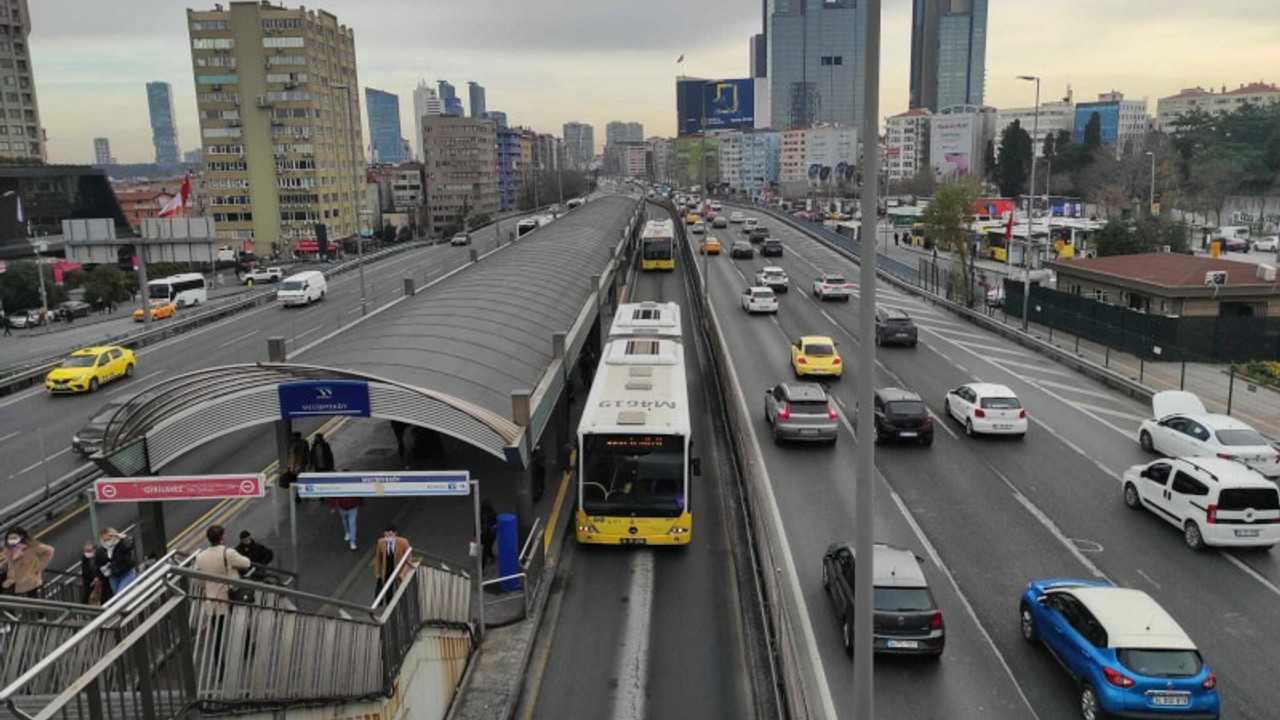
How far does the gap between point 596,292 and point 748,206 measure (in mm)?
103517

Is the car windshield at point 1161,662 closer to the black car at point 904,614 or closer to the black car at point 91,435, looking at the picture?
the black car at point 904,614

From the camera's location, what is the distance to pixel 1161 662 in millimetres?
10906

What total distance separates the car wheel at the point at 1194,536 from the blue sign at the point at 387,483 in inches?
525

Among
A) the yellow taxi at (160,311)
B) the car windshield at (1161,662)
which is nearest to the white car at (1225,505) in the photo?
the car windshield at (1161,662)

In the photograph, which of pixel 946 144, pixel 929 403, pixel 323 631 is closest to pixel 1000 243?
pixel 929 403

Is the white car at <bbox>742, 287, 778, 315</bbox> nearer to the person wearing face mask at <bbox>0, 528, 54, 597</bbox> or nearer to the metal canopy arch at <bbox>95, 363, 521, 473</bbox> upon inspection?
the metal canopy arch at <bbox>95, 363, 521, 473</bbox>

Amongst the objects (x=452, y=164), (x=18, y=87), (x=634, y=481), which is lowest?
(x=634, y=481)

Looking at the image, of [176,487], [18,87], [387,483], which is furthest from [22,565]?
[18,87]

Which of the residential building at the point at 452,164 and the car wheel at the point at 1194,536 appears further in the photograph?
the residential building at the point at 452,164

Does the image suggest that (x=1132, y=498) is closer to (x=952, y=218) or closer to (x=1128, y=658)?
(x=1128, y=658)

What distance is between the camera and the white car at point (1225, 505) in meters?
16.2

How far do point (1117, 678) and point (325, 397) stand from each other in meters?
12.6

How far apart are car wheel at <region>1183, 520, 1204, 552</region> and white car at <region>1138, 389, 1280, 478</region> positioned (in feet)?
13.2

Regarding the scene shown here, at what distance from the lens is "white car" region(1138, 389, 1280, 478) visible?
20.0m
